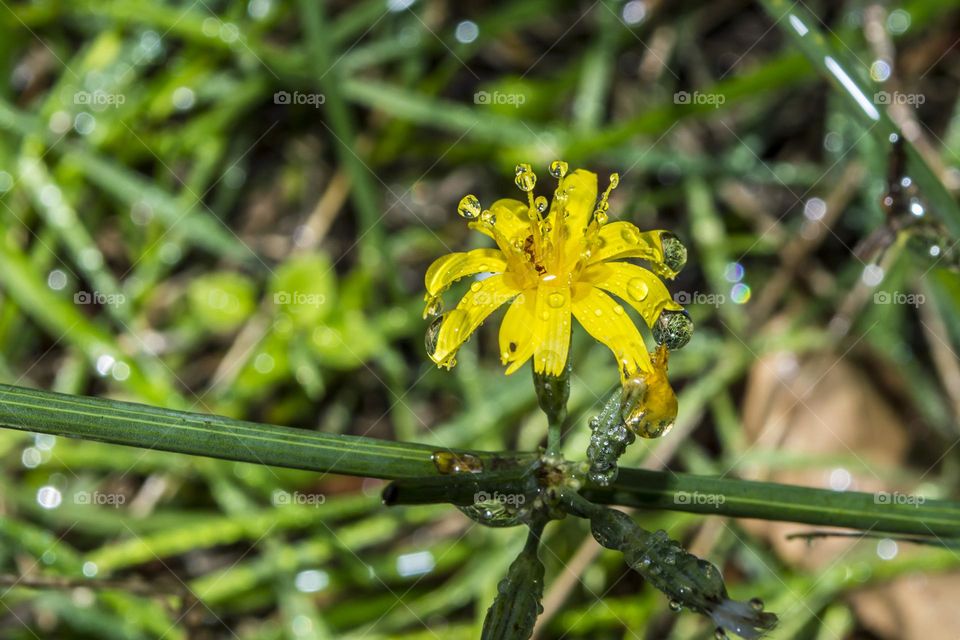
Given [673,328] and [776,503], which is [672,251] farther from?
[776,503]

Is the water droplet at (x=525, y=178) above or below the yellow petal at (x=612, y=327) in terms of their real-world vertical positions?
above

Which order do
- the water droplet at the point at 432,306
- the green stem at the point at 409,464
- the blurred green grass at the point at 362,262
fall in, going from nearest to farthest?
the green stem at the point at 409,464
the water droplet at the point at 432,306
the blurred green grass at the point at 362,262

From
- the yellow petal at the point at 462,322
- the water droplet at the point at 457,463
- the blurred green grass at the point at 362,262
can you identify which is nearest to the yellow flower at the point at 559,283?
the yellow petal at the point at 462,322

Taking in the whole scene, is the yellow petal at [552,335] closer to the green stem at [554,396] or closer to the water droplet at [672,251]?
the green stem at [554,396]

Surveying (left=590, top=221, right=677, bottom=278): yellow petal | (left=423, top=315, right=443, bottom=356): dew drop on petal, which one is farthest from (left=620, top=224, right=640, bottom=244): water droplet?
(left=423, top=315, right=443, bottom=356): dew drop on petal

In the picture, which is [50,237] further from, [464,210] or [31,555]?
[464,210]

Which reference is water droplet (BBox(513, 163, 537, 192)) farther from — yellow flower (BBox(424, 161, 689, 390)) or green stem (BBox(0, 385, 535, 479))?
green stem (BBox(0, 385, 535, 479))
